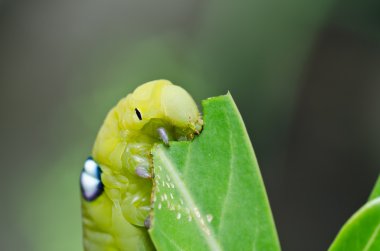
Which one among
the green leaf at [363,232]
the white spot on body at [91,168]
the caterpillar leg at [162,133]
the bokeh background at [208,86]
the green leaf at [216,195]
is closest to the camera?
the green leaf at [363,232]

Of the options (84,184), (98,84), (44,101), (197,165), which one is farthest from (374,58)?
(197,165)

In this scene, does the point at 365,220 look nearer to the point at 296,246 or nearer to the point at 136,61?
the point at 136,61

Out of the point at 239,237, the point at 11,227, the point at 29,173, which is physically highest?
the point at 239,237

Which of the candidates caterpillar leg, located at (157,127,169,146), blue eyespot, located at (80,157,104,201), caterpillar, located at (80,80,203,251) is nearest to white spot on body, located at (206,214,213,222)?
caterpillar leg, located at (157,127,169,146)

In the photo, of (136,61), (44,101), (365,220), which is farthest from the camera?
(44,101)

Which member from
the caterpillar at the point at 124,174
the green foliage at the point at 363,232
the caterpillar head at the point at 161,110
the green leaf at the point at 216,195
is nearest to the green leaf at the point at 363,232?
the green foliage at the point at 363,232

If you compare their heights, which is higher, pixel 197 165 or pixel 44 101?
pixel 197 165

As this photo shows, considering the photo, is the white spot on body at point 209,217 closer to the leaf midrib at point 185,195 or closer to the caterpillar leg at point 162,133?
the leaf midrib at point 185,195
